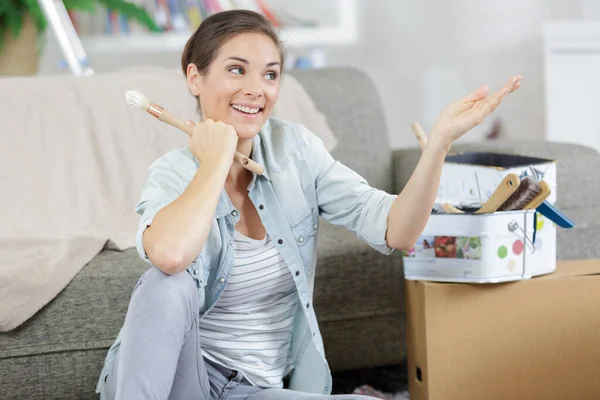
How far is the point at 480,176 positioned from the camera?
1717 millimetres

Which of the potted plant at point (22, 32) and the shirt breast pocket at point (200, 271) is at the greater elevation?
the potted plant at point (22, 32)

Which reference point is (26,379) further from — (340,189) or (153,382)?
(340,189)

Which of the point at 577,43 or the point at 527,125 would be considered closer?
the point at 577,43

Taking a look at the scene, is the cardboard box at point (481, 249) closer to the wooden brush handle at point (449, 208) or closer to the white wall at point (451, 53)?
the wooden brush handle at point (449, 208)

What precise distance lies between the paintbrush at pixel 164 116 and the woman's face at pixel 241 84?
0.16 ft

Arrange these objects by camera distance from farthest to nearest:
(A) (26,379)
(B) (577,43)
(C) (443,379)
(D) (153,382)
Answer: (B) (577,43), (A) (26,379), (C) (443,379), (D) (153,382)

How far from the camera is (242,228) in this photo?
1410 millimetres

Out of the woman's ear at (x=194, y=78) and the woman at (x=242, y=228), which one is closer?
the woman at (x=242, y=228)

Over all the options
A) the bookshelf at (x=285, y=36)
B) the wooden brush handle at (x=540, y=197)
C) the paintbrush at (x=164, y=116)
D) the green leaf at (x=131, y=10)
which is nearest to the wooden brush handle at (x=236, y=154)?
the paintbrush at (x=164, y=116)

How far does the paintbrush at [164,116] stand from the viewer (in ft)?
4.32

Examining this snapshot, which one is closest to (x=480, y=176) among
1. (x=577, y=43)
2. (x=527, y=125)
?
(x=577, y=43)

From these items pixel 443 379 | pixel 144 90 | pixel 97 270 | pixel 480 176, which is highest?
pixel 144 90

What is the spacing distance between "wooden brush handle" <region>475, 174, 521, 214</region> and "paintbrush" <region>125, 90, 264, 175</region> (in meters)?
0.46

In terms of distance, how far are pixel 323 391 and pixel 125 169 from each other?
962 mm
